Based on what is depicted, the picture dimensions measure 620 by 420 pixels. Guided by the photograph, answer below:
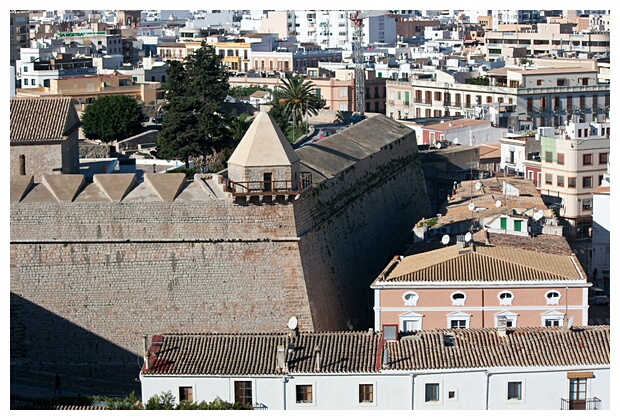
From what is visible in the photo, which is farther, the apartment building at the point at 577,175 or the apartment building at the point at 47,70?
the apartment building at the point at 47,70

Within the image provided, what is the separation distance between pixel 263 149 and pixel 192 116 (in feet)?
55.4

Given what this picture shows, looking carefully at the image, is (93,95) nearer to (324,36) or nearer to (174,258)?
(174,258)

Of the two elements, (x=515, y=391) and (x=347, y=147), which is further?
(x=347, y=147)

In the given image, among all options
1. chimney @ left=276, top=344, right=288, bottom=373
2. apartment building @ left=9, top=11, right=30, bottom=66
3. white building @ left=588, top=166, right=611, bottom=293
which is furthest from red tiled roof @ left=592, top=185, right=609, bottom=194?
apartment building @ left=9, top=11, right=30, bottom=66

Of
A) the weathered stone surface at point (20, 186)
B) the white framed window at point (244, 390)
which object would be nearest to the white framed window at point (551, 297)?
the white framed window at point (244, 390)

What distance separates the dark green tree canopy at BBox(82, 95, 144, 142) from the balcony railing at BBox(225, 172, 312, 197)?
25.7 m

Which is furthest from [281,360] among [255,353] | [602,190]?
[602,190]

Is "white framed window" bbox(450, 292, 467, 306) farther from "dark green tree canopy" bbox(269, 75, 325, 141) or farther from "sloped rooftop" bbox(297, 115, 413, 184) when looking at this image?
"dark green tree canopy" bbox(269, 75, 325, 141)

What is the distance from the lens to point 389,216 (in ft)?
144

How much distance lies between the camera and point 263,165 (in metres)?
32.1

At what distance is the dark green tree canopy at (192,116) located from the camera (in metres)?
47.9

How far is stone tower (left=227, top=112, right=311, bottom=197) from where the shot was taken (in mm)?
32062

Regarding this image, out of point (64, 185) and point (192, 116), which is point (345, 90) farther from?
point (64, 185)

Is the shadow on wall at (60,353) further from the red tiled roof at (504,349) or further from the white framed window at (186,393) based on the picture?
the red tiled roof at (504,349)
